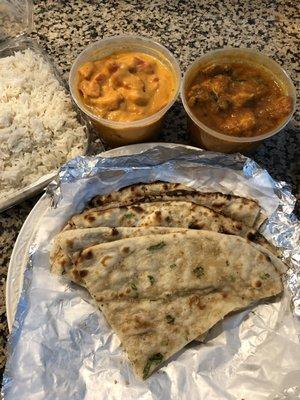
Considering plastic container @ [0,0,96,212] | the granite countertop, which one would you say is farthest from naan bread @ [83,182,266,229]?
the granite countertop

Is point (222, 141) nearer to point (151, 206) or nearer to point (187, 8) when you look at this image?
point (151, 206)

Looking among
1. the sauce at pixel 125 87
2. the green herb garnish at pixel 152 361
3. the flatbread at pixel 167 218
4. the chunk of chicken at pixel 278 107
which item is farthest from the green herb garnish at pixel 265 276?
the sauce at pixel 125 87

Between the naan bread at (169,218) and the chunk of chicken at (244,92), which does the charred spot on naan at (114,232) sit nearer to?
the naan bread at (169,218)

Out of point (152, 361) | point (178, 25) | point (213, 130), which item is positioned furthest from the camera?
point (178, 25)

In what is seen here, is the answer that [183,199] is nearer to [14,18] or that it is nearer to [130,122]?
[130,122]

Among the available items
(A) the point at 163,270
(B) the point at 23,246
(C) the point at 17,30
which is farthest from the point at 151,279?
(C) the point at 17,30

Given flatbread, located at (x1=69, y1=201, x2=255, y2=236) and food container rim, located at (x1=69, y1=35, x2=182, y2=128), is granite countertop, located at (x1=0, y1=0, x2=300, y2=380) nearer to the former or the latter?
food container rim, located at (x1=69, y1=35, x2=182, y2=128)

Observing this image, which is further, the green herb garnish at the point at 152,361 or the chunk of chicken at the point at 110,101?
the chunk of chicken at the point at 110,101
